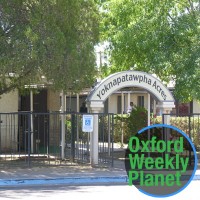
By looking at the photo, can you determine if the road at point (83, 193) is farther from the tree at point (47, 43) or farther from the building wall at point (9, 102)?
the building wall at point (9, 102)

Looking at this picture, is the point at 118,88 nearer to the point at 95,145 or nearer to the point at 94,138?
the point at 94,138

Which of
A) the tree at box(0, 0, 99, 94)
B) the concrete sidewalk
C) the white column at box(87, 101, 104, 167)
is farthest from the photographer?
the white column at box(87, 101, 104, 167)

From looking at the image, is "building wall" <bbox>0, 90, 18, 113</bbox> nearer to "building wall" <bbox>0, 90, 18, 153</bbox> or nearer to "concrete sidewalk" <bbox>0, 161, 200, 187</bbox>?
"building wall" <bbox>0, 90, 18, 153</bbox>

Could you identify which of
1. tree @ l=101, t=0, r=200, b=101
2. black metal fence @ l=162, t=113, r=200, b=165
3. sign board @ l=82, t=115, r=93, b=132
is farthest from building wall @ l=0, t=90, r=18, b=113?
black metal fence @ l=162, t=113, r=200, b=165

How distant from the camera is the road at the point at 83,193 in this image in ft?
35.8

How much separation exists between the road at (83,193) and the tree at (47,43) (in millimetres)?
4006

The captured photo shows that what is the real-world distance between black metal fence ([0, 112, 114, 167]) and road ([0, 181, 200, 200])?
3.46 meters

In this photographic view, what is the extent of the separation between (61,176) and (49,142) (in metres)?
5.66

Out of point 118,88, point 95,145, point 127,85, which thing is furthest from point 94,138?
point 127,85

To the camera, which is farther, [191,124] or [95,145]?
[191,124]

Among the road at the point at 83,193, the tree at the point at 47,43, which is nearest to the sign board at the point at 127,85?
the tree at the point at 47,43

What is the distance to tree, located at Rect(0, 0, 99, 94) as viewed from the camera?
1488cm

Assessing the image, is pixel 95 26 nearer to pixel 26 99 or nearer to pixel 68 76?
pixel 68 76

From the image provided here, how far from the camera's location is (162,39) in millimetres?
19328
